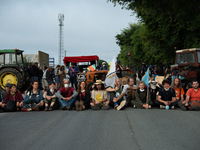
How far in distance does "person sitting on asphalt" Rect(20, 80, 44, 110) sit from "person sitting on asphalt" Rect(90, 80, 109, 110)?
210cm

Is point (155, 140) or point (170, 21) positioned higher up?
point (170, 21)

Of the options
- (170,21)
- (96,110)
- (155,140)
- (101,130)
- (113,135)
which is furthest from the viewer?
(170,21)

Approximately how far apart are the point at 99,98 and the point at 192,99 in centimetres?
368

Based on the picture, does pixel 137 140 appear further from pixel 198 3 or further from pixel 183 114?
pixel 198 3

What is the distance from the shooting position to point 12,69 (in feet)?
53.3

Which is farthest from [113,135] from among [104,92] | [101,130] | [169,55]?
[169,55]

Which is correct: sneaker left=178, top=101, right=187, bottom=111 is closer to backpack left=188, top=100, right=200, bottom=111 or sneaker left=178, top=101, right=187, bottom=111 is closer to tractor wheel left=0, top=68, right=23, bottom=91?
backpack left=188, top=100, right=200, bottom=111

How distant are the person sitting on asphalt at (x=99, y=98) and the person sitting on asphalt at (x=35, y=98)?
210 centimetres

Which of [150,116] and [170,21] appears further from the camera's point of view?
[170,21]

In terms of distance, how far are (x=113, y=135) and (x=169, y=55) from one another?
77.3 ft

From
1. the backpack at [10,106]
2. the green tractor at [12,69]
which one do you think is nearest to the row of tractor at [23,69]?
the green tractor at [12,69]

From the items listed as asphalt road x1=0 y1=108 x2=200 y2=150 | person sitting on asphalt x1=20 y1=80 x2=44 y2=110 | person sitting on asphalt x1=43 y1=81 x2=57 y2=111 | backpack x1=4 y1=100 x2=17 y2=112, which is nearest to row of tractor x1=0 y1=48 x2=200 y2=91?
person sitting on asphalt x1=43 y1=81 x2=57 y2=111

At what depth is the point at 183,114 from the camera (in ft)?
30.5

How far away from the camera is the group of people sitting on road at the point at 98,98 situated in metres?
10.7
